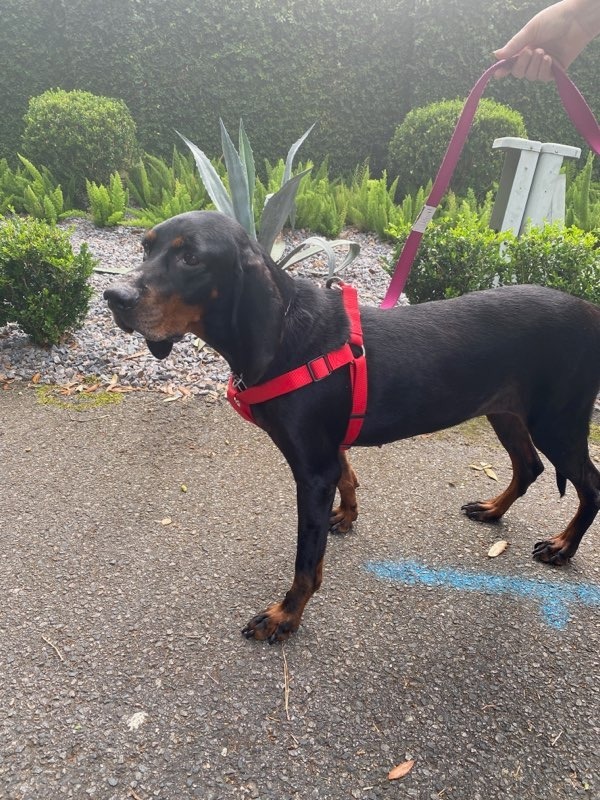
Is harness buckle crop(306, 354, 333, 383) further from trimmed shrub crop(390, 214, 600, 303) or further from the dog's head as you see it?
trimmed shrub crop(390, 214, 600, 303)

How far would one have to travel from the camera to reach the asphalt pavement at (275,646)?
5.91 feet

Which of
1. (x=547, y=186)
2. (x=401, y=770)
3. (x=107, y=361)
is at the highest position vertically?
(x=547, y=186)

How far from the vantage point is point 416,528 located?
2910 mm

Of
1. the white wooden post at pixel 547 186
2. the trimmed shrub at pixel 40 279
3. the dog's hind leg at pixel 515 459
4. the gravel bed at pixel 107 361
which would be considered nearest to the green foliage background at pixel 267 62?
the white wooden post at pixel 547 186

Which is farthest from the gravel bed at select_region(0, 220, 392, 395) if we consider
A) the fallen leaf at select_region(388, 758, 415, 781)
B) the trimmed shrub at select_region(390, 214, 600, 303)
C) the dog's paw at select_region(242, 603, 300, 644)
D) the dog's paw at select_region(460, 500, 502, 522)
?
the fallen leaf at select_region(388, 758, 415, 781)

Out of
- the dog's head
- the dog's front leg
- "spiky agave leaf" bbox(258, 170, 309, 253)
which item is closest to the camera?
the dog's head

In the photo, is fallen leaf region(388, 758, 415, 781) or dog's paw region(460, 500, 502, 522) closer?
fallen leaf region(388, 758, 415, 781)

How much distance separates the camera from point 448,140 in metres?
6.80

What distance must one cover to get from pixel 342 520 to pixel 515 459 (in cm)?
93

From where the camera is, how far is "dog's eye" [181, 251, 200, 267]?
192 cm

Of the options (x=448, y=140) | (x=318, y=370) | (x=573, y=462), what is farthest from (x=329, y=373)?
(x=448, y=140)

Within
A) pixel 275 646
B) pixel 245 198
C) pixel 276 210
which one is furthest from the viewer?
pixel 245 198

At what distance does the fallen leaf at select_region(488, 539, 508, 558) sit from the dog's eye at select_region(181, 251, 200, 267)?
6.39 ft

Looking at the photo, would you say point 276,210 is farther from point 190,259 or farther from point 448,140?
point 448,140
